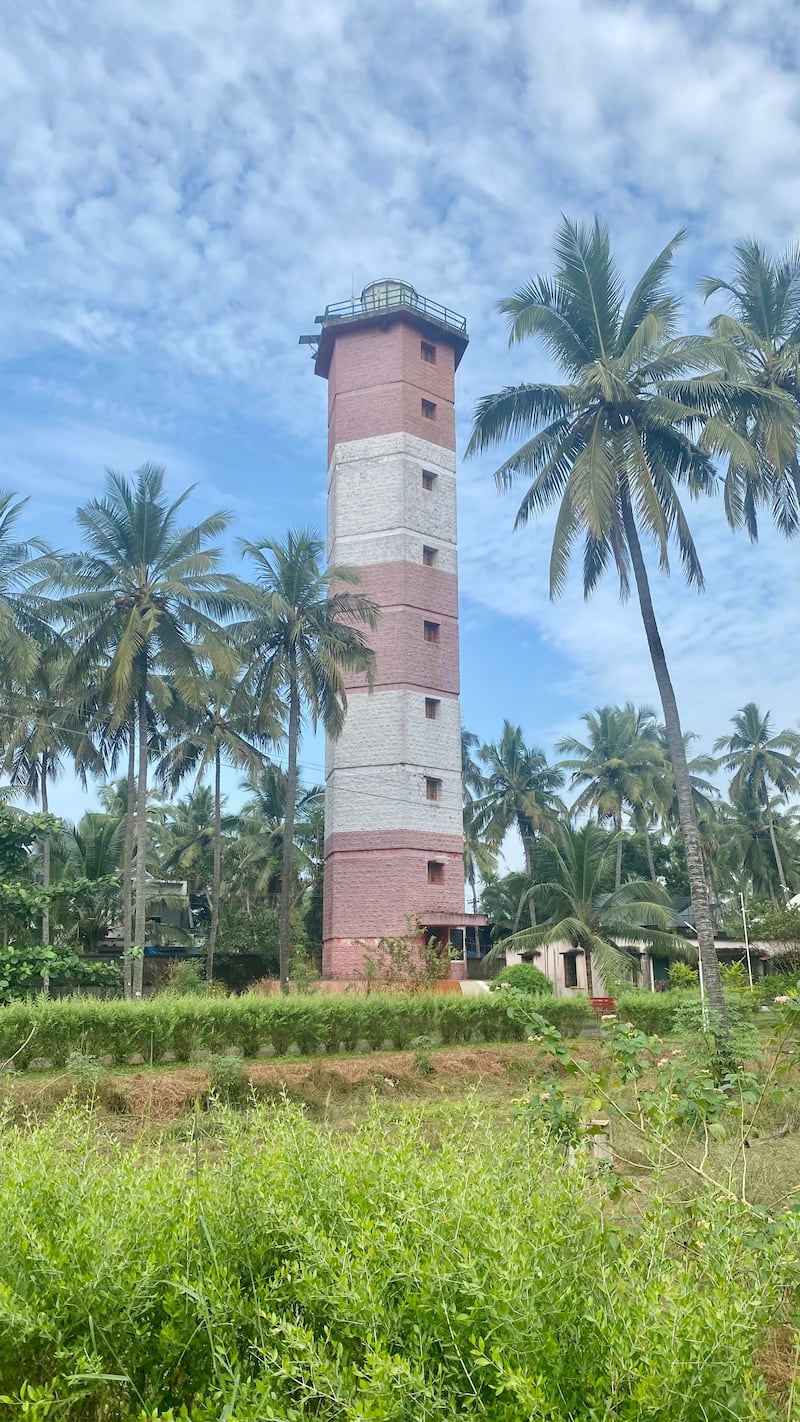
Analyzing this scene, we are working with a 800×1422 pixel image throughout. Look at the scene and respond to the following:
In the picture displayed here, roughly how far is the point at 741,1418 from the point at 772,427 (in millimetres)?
20071

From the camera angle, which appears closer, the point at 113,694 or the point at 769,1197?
the point at 769,1197

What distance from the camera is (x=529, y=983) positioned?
27469 mm

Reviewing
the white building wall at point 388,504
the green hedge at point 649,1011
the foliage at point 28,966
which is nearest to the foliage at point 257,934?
the white building wall at point 388,504

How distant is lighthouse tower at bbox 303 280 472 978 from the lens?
3128 cm

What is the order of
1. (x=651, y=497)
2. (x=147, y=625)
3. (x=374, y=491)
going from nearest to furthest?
(x=651, y=497) → (x=147, y=625) → (x=374, y=491)

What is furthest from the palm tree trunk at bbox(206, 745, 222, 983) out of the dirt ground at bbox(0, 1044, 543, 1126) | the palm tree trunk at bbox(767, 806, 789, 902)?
the palm tree trunk at bbox(767, 806, 789, 902)

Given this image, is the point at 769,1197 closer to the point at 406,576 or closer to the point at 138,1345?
the point at 138,1345

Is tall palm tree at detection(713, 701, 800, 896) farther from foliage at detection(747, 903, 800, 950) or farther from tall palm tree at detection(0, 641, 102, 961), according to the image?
tall palm tree at detection(0, 641, 102, 961)

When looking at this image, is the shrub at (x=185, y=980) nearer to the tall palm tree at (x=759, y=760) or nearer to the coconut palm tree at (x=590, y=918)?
the coconut palm tree at (x=590, y=918)

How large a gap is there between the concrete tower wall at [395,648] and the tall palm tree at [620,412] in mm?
12749

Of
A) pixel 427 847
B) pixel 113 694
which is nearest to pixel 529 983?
pixel 427 847

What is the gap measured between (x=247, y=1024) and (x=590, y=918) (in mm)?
15636

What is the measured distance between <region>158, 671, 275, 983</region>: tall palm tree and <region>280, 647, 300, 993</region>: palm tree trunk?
117 centimetres

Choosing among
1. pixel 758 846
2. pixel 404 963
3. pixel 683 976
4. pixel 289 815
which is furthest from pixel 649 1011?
pixel 758 846
